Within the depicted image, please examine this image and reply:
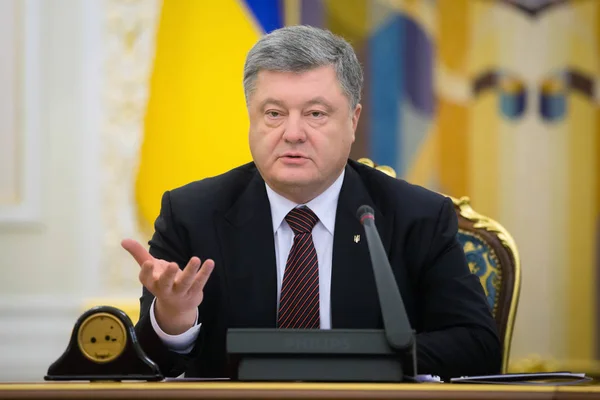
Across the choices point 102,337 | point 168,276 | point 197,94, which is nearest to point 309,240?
point 168,276

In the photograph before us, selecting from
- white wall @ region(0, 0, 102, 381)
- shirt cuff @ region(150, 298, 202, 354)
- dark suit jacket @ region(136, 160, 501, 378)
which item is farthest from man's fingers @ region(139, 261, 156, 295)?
white wall @ region(0, 0, 102, 381)

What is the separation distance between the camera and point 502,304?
2400 millimetres

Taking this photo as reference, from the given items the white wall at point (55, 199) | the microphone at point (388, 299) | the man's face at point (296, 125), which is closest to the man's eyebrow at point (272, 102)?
the man's face at point (296, 125)

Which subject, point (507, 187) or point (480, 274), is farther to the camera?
point (507, 187)

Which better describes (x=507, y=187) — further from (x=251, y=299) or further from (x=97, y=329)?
(x=97, y=329)

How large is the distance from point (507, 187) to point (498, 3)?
0.73 m

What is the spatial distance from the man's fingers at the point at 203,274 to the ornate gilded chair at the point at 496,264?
34.5 inches

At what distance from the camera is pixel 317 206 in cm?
225

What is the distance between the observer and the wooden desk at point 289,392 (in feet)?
4.47

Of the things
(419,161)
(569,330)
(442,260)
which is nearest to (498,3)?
(419,161)

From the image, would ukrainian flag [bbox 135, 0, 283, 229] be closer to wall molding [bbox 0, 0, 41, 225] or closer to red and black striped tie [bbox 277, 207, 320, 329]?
wall molding [bbox 0, 0, 41, 225]

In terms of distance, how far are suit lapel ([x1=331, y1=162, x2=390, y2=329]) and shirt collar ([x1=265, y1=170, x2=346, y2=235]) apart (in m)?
0.03

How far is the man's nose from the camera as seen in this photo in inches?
82.4

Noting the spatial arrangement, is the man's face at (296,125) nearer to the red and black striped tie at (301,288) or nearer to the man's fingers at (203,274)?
the red and black striped tie at (301,288)
